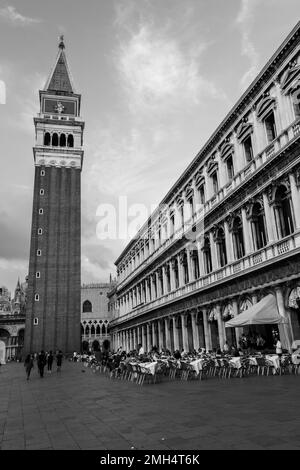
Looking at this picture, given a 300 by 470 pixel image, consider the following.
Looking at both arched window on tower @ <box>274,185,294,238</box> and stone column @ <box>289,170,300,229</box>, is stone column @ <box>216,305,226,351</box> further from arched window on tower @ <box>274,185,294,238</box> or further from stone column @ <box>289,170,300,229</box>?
stone column @ <box>289,170,300,229</box>

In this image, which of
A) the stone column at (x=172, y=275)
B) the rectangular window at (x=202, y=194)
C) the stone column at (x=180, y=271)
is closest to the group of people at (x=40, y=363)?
the stone column at (x=180, y=271)

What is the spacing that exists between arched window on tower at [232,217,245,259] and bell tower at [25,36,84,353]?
36.3 metres

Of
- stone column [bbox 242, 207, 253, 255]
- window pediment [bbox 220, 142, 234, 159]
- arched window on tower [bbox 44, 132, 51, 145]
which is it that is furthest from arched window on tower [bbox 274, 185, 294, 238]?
arched window on tower [bbox 44, 132, 51, 145]

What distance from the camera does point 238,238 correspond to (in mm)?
23094

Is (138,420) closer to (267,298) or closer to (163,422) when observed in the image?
(163,422)

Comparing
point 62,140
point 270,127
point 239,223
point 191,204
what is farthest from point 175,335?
point 62,140

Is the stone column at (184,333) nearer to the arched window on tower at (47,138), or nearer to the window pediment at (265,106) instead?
the window pediment at (265,106)

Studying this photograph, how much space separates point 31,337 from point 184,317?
29.5m

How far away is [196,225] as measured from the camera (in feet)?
93.2

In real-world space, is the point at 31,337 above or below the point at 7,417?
above

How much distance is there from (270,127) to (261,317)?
10.8 m

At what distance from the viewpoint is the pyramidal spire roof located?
67375 millimetres

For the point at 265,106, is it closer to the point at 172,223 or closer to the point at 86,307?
the point at 172,223
